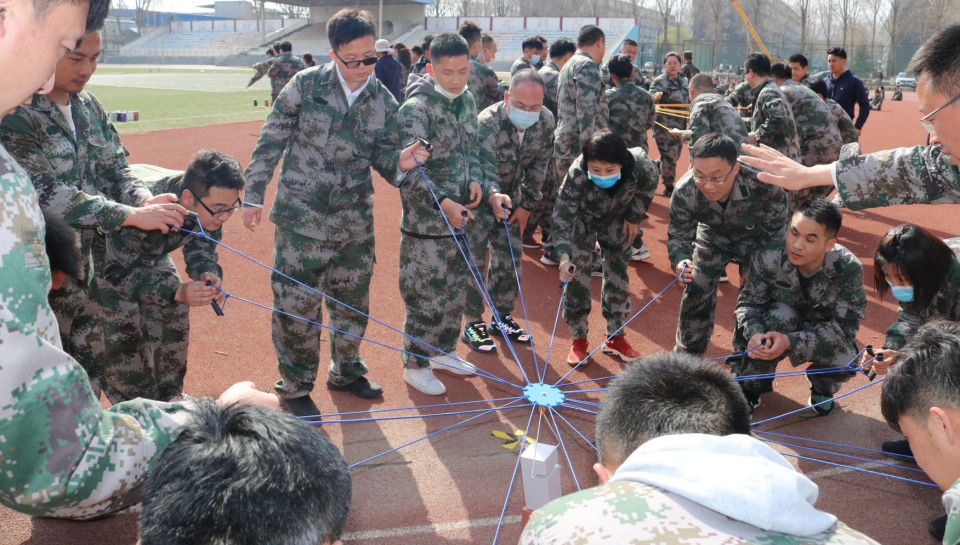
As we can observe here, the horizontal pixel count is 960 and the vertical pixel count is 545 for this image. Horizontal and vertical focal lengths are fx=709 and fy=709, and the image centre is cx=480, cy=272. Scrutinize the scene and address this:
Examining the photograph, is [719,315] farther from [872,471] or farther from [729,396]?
[729,396]

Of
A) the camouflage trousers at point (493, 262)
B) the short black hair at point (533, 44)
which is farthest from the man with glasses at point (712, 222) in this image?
the short black hair at point (533, 44)

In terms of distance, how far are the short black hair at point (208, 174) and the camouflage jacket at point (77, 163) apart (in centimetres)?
27

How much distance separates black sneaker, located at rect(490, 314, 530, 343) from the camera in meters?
5.75

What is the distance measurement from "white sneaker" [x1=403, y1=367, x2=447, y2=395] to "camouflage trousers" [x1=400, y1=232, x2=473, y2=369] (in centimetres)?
9

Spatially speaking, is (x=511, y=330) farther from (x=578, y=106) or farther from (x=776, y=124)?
(x=776, y=124)

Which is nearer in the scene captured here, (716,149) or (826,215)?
(826,215)

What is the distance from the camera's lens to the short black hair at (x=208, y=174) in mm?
3934

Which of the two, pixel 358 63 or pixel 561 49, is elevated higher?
pixel 561 49

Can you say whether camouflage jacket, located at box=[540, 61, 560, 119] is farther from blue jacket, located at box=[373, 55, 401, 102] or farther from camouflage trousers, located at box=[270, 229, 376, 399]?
camouflage trousers, located at box=[270, 229, 376, 399]

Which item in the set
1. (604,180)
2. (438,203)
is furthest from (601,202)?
(438,203)

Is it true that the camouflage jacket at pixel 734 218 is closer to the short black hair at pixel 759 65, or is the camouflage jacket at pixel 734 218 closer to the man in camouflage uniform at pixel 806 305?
the man in camouflage uniform at pixel 806 305

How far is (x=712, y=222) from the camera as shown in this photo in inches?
199

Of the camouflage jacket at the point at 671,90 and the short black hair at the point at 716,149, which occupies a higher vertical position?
the camouflage jacket at the point at 671,90

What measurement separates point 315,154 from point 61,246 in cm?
158
